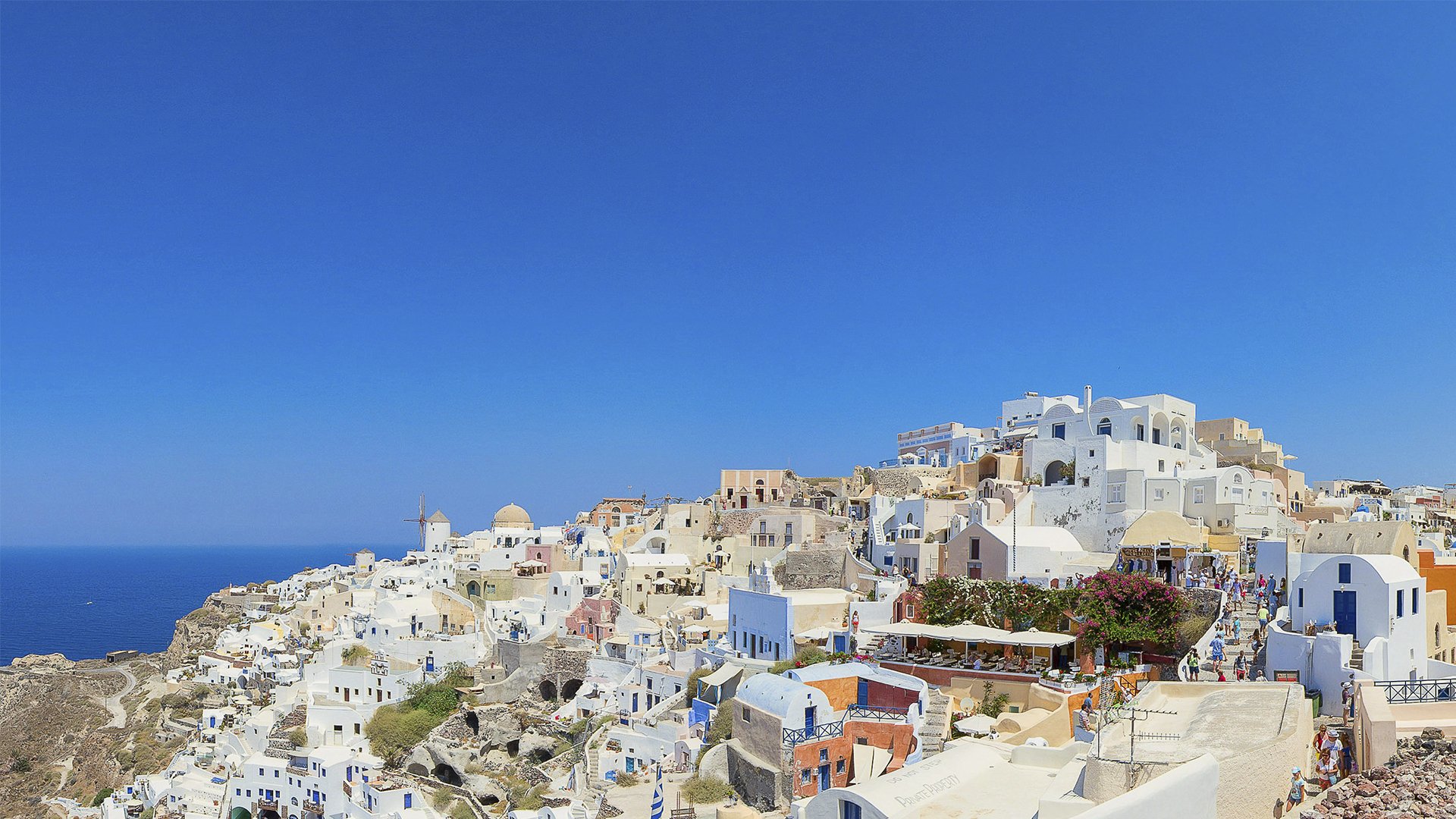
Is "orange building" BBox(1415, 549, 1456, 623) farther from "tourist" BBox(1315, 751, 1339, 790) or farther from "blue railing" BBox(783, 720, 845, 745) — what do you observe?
"blue railing" BBox(783, 720, 845, 745)

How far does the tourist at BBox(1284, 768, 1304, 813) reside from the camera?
1343 cm

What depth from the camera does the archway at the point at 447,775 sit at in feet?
103

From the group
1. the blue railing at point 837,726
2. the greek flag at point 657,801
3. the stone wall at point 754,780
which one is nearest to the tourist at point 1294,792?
the blue railing at point 837,726

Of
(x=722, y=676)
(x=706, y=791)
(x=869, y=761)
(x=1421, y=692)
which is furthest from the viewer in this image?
(x=722, y=676)

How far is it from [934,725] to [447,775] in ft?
59.0

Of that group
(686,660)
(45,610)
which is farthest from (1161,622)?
(45,610)

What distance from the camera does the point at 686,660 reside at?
32.0 meters

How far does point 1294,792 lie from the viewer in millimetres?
13516

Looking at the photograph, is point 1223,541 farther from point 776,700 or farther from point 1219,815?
point 1219,815

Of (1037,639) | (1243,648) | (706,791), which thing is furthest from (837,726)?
Result: (1243,648)

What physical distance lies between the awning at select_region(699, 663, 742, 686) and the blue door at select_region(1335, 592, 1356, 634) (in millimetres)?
15332

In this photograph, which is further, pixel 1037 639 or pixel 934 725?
pixel 1037 639

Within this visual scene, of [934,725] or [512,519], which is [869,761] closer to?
[934,725]

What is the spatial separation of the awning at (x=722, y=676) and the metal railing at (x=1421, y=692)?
1638cm
